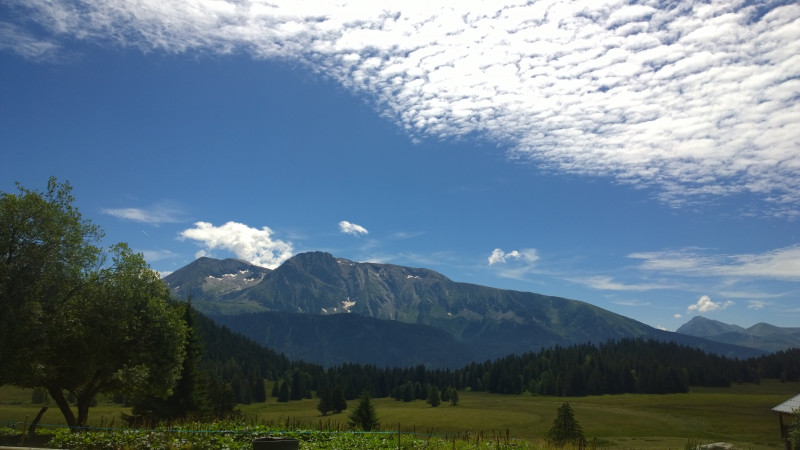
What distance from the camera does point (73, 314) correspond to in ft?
113

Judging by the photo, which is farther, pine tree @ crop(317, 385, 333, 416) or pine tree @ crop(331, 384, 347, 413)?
pine tree @ crop(331, 384, 347, 413)

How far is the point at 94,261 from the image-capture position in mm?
36906

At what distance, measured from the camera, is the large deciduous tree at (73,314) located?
105 feet

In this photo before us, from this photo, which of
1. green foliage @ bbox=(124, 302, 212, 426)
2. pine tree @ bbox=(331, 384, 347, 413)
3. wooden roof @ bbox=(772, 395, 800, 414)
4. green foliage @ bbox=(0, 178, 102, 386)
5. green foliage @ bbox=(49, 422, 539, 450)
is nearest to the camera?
green foliage @ bbox=(49, 422, 539, 450)

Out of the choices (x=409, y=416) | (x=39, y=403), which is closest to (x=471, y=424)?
(x=409, y=416)

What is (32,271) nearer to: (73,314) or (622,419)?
(73,314)

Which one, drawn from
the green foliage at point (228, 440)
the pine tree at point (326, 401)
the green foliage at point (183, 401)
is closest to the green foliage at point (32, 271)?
the green foliage at point (228, 440)

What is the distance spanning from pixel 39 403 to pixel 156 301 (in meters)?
132

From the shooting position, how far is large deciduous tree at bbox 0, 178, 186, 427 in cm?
3189

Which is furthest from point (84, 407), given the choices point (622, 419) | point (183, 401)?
point (622, 419)

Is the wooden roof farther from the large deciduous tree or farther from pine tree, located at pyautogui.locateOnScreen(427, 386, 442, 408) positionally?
pine tree, located at pyautogui.locateOnScreen(427, 386, 442, 408)

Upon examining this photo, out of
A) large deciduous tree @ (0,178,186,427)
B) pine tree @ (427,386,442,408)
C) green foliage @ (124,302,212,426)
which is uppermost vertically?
large deciduous tree @ (0,178,186,427)

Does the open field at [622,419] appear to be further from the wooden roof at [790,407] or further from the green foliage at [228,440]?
the green foliage at [228,440]

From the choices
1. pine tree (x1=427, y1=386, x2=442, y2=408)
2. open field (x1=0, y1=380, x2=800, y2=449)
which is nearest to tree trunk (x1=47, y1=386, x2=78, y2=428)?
open field (x1=0, y1=380, x2=800, y2=449)
